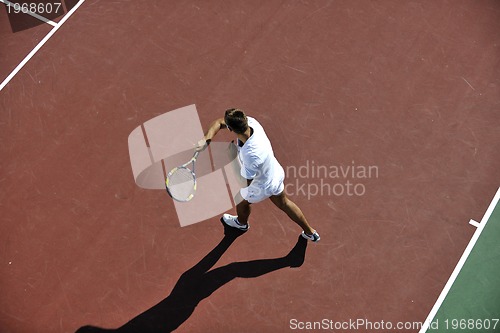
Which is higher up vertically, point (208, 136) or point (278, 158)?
point (208, 136)

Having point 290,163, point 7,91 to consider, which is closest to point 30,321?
point 7,91

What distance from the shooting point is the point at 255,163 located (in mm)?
5406

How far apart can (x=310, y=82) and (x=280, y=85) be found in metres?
0.44

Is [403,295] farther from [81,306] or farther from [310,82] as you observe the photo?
[81,306]

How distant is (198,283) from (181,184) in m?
1.29

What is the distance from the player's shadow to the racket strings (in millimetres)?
755

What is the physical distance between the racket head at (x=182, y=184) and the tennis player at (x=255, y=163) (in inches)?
27.3

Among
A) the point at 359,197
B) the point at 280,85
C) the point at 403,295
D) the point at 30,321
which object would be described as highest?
the point at 280,85

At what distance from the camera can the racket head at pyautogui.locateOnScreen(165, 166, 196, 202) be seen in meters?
6.32

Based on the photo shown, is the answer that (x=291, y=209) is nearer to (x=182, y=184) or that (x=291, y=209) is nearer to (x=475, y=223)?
(x=182, y=184)

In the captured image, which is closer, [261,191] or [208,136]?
[208,136]

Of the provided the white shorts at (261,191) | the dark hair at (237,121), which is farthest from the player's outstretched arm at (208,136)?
the white shorts at (261,191)

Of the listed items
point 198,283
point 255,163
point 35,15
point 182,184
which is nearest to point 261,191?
point 255,163

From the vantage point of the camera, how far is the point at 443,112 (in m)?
7.26
